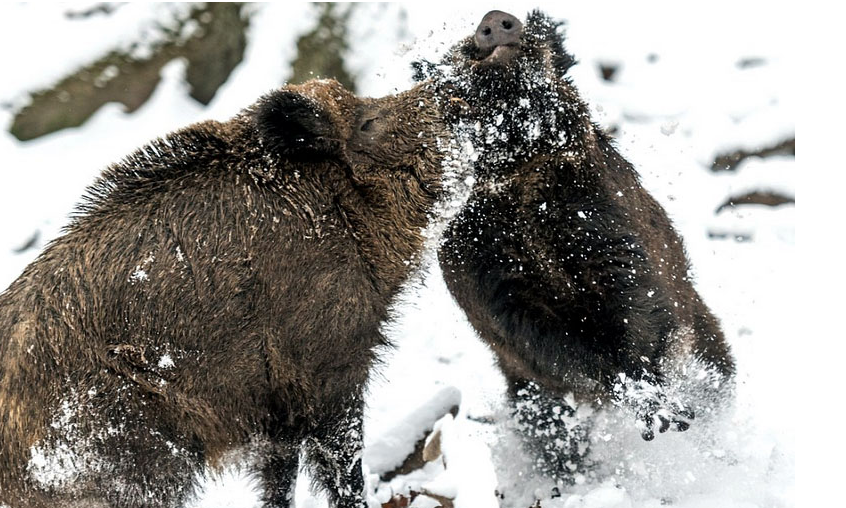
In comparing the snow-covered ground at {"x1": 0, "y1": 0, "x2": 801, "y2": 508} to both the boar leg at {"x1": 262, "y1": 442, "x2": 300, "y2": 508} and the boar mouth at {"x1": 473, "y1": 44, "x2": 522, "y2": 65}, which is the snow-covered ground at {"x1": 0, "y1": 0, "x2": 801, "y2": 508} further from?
the boar mouth at {"x1": 473, "y1": 44, "x2": 522, "y2": 65}

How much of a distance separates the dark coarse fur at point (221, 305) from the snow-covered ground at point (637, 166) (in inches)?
14.7

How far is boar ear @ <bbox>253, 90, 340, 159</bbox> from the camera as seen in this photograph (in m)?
3.71

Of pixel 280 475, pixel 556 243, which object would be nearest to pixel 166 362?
pixel 280 475

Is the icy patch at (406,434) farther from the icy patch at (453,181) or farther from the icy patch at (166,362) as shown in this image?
the icy patch at (166,362)

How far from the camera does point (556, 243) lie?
13.6 ft

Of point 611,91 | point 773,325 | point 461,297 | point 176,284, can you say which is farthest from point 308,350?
point 611,91

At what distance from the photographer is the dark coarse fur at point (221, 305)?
10.8 ft

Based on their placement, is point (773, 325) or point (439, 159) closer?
point (439, 159)

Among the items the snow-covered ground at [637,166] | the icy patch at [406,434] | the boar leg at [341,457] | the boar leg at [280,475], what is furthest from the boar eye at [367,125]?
the icy patch at [406,434]

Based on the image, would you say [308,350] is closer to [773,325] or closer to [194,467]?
[194,467]

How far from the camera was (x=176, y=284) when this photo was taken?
11.4ft

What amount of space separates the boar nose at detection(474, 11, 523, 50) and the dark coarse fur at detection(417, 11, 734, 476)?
0.17ft

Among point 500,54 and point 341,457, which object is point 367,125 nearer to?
point 500,54

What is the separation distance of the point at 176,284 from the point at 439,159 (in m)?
1.39
